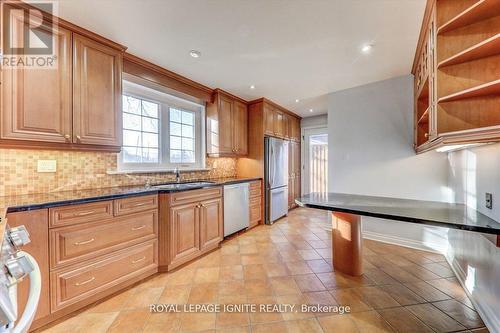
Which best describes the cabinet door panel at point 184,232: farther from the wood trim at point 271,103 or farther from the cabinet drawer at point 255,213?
the wood trim at point 271,103

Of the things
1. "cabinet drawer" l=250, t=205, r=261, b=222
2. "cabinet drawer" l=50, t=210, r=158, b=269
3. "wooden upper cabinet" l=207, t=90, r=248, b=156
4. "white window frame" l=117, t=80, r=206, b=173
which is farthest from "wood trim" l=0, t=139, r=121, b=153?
"cabinet drawer" l=250, t=205, r=261, b=222

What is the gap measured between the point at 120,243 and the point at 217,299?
1.02 meters

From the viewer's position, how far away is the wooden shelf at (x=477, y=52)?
3.76 ft

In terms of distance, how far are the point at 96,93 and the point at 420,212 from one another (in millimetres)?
2988

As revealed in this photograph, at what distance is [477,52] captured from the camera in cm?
129

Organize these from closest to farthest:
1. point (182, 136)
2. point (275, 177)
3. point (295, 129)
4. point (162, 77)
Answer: point (162, 77) → point (182, 136) → point (275, 177) → point (295, 129)

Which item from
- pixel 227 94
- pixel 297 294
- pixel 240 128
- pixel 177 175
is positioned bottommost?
pixel 297 294

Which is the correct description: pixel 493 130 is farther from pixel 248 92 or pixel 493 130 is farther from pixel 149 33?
pixel 248 92

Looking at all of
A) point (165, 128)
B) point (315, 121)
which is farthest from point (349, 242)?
point (315, 121)

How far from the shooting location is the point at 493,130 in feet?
3.56

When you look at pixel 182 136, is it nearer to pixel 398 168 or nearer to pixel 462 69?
pixel 462 69

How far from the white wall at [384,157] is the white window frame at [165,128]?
7.41 feet

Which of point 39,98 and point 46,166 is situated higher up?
point 39,98

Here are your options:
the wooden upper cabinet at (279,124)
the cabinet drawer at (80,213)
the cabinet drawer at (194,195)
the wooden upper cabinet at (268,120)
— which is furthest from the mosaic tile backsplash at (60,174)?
the wooden upper cabinet at (279,124)
